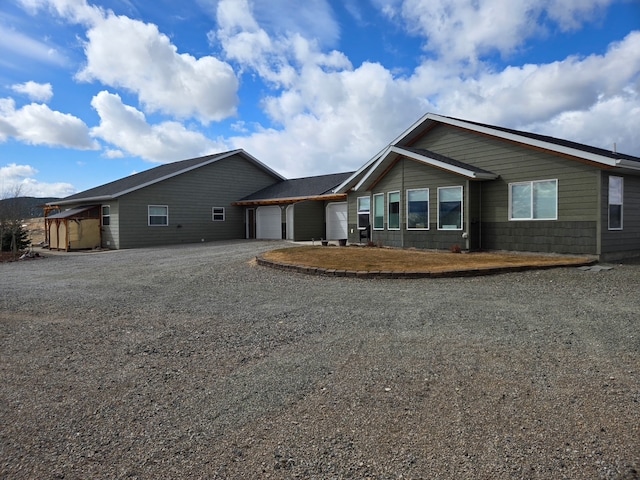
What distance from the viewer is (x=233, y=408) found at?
3.41 meters

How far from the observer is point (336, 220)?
76.8ft

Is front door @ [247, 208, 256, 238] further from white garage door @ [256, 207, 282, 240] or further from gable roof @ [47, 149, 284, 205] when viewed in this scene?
gable roof @ [47, 149, 284, 205]

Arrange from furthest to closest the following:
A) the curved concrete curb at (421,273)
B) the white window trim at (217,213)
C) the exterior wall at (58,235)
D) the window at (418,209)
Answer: the white window trim at (217,213) < the exterior wall at (58,235) < the window at (418,209) < the curved concrete curb at (421,273)

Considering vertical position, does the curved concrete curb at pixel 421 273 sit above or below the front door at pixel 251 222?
below

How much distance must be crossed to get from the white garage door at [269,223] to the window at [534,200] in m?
14.8

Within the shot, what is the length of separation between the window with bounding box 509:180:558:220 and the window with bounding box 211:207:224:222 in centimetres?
1825

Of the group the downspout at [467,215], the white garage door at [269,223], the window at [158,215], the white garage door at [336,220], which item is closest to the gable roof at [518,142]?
the downspout at [467,215]

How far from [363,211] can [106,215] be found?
47.8 feet

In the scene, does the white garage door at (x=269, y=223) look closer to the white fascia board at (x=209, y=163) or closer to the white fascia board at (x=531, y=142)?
the white fascia board at (x=209, y=163)

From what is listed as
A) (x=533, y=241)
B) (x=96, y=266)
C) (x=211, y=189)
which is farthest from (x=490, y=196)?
(x=211, y=189)

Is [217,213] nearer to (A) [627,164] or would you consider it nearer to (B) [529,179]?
(B) [529,179]

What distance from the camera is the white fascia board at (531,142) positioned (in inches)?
436

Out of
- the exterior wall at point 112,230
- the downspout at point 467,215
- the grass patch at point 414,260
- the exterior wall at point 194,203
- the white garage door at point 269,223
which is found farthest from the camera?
the white garage door at point 269,223

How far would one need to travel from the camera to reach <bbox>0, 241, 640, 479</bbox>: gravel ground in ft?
8.79
